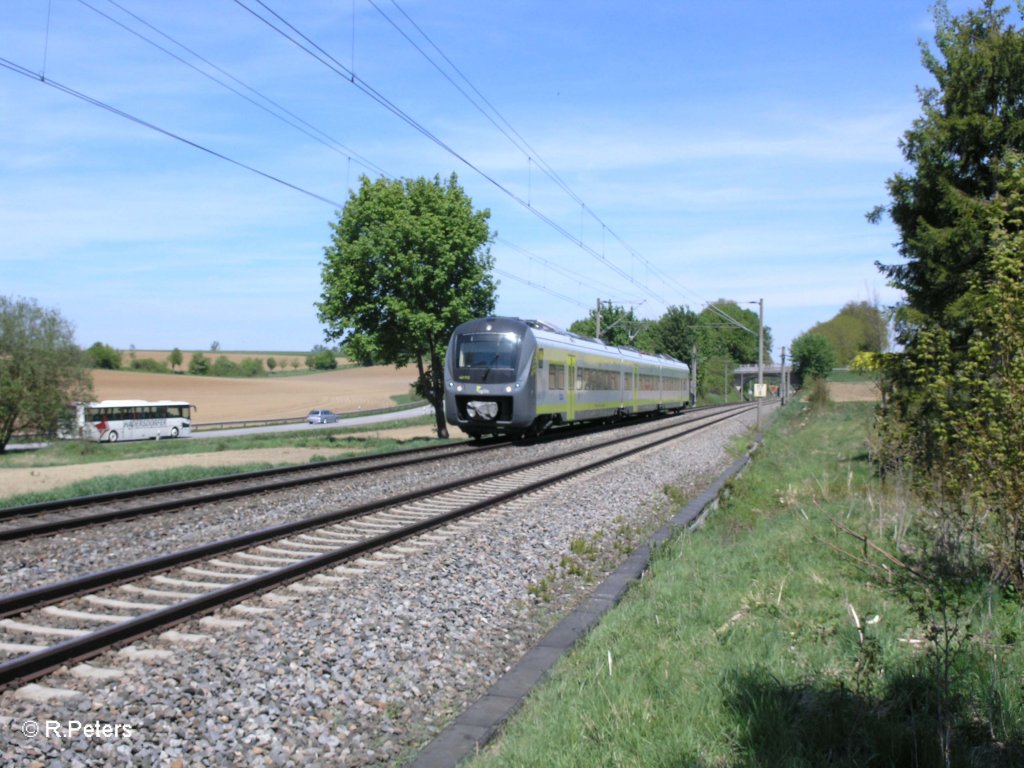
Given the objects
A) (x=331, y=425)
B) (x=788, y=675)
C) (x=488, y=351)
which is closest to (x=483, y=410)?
(x=488, y=351)

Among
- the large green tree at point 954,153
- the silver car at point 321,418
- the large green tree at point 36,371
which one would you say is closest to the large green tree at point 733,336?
the silver car at point 321,418

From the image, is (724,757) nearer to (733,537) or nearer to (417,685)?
(417,685)

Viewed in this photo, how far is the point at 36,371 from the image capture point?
52000 millimetres

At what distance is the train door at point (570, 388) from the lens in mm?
27016

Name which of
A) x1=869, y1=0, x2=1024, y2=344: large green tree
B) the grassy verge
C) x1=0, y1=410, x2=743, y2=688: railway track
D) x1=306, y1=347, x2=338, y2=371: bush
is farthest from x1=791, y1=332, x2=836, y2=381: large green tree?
the grassy verge

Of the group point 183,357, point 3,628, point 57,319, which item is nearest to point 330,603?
point 3,628

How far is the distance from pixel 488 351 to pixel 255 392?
8590 cm

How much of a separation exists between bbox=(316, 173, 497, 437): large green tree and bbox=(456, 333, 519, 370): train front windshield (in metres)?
5.42

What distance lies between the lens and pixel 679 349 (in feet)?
306

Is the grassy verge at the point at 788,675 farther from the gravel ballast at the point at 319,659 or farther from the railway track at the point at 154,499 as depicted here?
the railway track at the point at 154,499

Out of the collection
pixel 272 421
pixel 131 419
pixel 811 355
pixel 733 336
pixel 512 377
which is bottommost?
pixel 272 421

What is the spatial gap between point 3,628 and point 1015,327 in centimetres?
716

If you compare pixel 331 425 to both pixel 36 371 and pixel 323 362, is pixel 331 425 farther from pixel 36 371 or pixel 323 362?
pixel 323 362

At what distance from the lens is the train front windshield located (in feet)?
75.3
